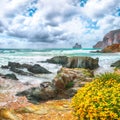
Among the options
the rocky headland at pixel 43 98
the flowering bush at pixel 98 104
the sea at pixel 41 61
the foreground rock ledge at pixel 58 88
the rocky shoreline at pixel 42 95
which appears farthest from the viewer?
the sea at pixel 41 61

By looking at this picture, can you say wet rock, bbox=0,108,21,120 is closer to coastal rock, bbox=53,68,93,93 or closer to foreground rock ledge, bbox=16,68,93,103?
foreground rock ledge, bbox=16,68,93,103

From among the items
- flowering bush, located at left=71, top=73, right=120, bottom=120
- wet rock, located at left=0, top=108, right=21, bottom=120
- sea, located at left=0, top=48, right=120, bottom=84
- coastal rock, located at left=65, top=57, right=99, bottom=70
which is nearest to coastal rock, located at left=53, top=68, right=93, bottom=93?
sea, located at left=0, top=48, right=120, bottom=84

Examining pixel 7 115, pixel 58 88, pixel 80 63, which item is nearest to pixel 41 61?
pixel 80 63

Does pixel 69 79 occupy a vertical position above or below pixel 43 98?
above

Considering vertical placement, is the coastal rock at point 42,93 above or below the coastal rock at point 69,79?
below

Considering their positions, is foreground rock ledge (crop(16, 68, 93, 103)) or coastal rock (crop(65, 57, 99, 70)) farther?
coastal rock (crop(65, 57, 99, 70))

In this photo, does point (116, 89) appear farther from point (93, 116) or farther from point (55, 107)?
point (55, 107)

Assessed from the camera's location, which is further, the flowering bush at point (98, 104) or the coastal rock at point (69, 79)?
the coastal rock at point (69, 79)

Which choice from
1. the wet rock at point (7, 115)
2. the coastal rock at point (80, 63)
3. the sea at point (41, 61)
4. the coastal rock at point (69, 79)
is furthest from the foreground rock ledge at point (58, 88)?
the coastal rock at point (80, 63)

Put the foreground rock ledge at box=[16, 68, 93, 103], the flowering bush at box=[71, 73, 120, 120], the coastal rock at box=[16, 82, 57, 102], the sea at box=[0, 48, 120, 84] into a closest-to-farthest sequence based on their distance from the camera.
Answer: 1. the flowering bush at box=[71, 73, 120, 120]
2. the coastal rock at box=[16, 82, 57, 102]
3. the foreground rock ledge at box=[16, 68, 93, 103]
4. the sea at box=[0, 48, 120, 84]

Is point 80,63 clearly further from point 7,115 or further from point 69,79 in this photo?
point 7,115

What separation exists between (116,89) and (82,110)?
1.21 meters

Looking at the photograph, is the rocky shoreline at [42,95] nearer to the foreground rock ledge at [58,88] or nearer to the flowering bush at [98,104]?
the foreground rock ledge at [58,88]

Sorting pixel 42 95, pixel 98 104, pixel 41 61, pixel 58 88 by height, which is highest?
pixel 98 104
